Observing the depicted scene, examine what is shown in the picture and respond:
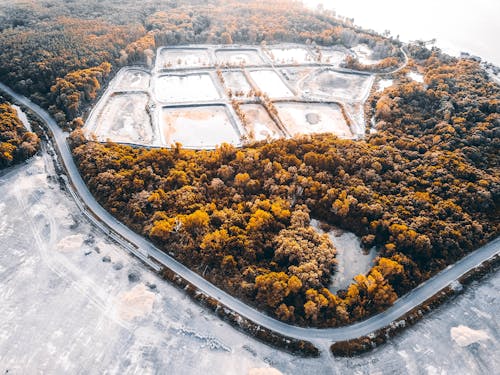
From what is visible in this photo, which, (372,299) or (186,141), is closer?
(372,299)

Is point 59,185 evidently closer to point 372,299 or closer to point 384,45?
point 372,299

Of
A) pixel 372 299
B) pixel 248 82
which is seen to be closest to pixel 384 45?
pixel 248 82

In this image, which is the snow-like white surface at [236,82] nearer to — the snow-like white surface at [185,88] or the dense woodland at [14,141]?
the snow-like white surface at [185,88]

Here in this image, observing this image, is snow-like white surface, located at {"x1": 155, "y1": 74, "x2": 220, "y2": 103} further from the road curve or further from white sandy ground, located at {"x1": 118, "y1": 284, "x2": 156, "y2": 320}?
white sandy ground, located at {"x1": 118, "y1": 284, "x2": 156, "y2": 320}

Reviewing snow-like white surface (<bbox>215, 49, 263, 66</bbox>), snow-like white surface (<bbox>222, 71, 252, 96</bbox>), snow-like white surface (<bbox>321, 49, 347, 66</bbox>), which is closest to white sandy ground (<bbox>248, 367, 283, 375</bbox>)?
snow-like white surface (<bbox>222, 71, 252, 96</bbox>)

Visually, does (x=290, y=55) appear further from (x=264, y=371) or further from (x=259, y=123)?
A: (x=264, y=371)

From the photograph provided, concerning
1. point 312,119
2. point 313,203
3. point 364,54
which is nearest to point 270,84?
point 312,119

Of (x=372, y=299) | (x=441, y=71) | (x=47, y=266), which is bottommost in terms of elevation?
(x=47, y=266)
